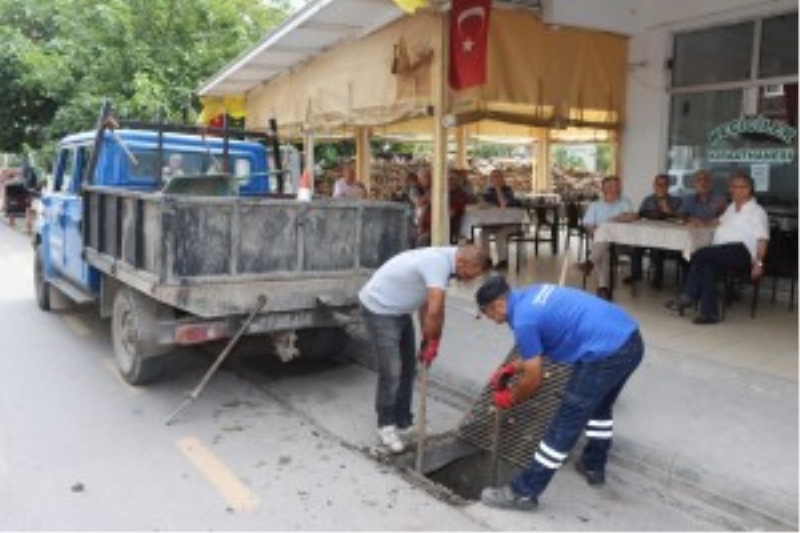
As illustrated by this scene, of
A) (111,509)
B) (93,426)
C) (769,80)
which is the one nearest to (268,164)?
(93,426)

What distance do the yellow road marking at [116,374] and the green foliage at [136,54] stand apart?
419 inches

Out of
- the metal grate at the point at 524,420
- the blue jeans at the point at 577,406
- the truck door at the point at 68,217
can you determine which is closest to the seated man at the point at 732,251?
the metal grate at the point at 524,420

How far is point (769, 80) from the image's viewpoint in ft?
29.5

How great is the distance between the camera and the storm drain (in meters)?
4.65

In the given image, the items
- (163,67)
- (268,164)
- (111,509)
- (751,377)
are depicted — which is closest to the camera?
(111,509)

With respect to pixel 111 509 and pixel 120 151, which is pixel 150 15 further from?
pixel 111 509

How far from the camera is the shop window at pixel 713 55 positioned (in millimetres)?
9289

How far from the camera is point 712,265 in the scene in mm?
→ 7477

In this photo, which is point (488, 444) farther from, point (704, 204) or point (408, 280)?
point (704, 204)

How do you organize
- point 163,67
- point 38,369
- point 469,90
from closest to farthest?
point 38,369 → point 469,90 → point 163,67

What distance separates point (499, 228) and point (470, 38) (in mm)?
3343

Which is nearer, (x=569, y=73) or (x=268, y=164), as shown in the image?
(x=268, y=164)

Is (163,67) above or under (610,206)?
above

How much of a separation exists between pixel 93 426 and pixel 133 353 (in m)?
0.92
